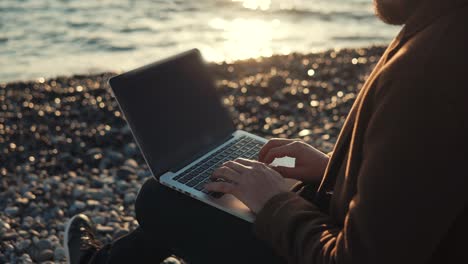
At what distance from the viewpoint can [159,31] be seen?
11.8 meters

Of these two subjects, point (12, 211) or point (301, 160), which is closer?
point (301, 160)

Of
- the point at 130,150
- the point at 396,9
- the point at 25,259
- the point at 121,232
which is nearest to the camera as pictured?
the point at 396,9

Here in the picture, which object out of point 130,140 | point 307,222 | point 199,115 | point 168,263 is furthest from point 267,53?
point 307,222

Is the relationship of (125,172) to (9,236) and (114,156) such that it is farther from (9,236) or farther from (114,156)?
(9,236)

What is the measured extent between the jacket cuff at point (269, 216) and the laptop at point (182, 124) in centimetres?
22

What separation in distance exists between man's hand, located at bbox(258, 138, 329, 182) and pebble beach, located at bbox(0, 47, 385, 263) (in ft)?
6.54

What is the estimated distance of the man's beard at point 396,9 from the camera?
1.74 m

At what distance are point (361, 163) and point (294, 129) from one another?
4.57 metres

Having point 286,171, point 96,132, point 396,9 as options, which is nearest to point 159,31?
point 96,132

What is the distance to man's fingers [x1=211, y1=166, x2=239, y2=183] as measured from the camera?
83.3 inches

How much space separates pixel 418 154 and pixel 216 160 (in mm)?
1218

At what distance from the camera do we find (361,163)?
173 cm

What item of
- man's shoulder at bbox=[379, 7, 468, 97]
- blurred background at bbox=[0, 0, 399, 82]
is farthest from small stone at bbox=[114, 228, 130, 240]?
blurred background at bbox=[0, 0, 399, 82]

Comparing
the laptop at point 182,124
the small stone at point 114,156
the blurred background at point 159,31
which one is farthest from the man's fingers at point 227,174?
the blurred background at point 159,31
